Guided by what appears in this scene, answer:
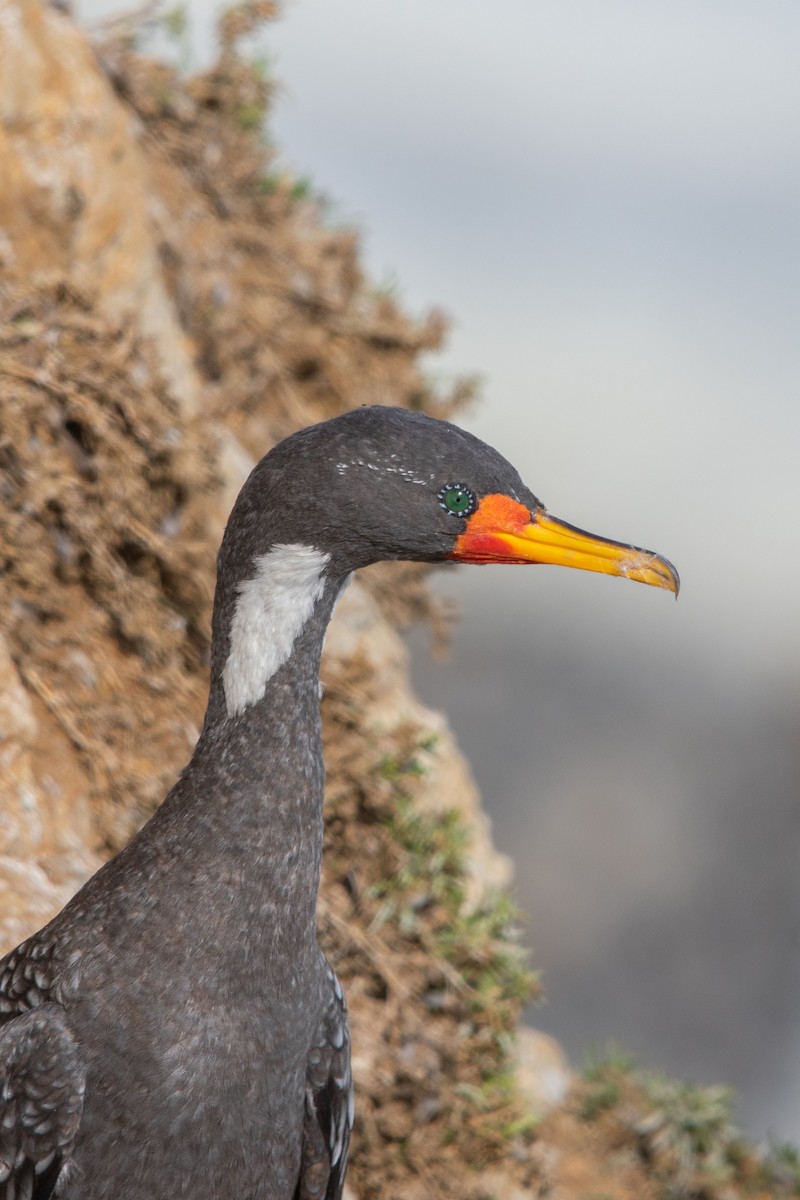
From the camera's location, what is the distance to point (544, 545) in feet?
8.89

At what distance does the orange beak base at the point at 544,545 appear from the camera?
106 inches

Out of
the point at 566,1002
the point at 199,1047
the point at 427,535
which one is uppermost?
the point at 566,1002

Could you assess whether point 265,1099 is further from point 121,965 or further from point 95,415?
point 95,415

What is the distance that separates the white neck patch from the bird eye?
11.1 inches

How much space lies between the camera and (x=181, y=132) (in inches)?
285

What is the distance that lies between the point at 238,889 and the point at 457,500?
3.14 ft

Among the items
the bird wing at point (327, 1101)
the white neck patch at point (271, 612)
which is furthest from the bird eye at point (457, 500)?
the bird wing at point (327, 1101)

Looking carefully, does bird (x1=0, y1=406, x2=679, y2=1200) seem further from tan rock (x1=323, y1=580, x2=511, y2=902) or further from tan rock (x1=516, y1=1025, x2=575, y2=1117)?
tan rock (x1=516, y1=1025, x2=575, y2=1117)

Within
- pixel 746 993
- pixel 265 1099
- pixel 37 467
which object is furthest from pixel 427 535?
pixel 746 993

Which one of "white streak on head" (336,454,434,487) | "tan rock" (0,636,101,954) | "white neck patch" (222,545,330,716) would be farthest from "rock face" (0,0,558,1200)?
"white streak on head" (336,454,434,487)

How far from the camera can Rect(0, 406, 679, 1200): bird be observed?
2.58 metres

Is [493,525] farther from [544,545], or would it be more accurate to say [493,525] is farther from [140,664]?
[140,664]

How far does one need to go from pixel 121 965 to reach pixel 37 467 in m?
2.26

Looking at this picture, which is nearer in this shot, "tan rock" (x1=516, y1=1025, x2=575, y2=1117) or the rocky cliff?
the rocky cliff
